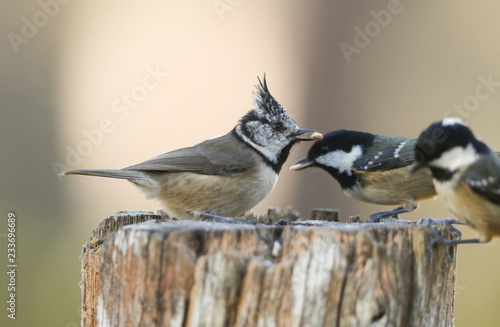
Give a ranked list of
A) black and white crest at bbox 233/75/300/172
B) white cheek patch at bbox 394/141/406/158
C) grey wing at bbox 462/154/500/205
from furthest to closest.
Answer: black and white crest at bbox 233/75/300/172 → white cheek patch at bbox 394/141/406/158 → grey wing at bbox 462/154/500/205

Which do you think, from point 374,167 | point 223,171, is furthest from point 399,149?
point 223,171

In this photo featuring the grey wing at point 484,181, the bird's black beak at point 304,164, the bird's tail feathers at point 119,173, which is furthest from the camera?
the bird's black beak at point 304,164

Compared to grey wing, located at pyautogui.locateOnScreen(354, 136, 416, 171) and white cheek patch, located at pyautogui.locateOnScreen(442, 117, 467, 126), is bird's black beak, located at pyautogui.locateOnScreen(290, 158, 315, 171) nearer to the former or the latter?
grey wing, located at pyautogui.locateOnScreen(354, 136, 416, 171)

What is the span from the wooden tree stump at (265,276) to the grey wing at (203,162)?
172 centimetres

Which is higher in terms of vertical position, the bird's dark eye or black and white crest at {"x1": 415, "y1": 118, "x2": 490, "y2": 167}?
the bird's dark eye

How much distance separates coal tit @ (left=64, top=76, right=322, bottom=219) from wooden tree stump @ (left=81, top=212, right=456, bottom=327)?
171 centimetres

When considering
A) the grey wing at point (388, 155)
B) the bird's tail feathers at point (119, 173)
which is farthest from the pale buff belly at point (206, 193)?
the grey wing at point (388, 155)

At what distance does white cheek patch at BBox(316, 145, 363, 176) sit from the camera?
14.3 feet

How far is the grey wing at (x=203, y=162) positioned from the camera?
160 inches

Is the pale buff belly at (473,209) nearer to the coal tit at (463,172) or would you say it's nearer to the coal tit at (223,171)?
the coal tit at (463,172)

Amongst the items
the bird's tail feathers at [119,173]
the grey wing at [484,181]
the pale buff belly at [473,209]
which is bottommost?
the pale buff belly at [473,209]

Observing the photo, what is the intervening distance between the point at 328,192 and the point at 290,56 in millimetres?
1816

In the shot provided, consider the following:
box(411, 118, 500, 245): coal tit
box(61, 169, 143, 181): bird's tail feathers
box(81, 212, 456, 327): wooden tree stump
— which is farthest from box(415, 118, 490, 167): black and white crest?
box(61, 169, 143, 181): bird's tail feathers

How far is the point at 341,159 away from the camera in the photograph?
14.5 ft
